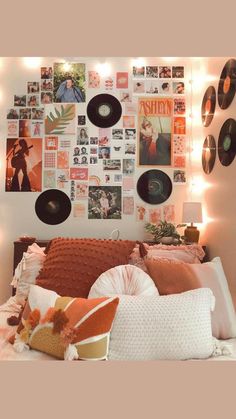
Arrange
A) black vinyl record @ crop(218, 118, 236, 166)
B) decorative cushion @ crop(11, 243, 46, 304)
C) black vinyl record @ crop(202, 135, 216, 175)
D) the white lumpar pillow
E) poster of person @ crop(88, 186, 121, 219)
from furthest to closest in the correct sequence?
poster of person @ crop(88, 186, 121, 219), black vinyl record @ crop(202, 135, 216, 175), black vinyl record @ crop(218, 118, 236, 166), decorative cushion @ crop(11, 243, 46, 304), the white lumpar pillow

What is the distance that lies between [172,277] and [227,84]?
1.31 m

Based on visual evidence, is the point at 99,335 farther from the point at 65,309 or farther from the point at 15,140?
the point at 15,140

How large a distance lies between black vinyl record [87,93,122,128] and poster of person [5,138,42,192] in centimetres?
48

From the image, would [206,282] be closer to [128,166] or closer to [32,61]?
[128,166]

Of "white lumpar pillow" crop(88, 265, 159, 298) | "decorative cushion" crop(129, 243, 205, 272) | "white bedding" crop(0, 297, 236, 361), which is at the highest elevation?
"decorative cushion" crop(129, 243, 205, 272)

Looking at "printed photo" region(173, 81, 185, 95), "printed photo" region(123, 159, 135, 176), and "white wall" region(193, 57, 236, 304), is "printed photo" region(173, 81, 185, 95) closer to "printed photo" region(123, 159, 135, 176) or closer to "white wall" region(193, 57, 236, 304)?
"white wall" region(193, 57, 236, 304)

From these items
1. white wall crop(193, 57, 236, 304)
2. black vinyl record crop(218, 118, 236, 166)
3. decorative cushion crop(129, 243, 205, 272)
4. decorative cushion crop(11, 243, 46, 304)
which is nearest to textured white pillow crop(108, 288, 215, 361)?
decorative cushion crop(129, 243, 205, 272)

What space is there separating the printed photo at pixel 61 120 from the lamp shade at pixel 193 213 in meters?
1.11

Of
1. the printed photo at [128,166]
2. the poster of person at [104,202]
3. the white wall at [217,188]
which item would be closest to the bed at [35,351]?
the white wall at [217,188]

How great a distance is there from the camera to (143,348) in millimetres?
1294

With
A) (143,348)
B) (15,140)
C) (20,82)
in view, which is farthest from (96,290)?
(20,82)

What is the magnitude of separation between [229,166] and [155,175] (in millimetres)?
821

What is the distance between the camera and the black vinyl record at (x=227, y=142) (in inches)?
83.2

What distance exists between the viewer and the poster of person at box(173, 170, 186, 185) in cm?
293
